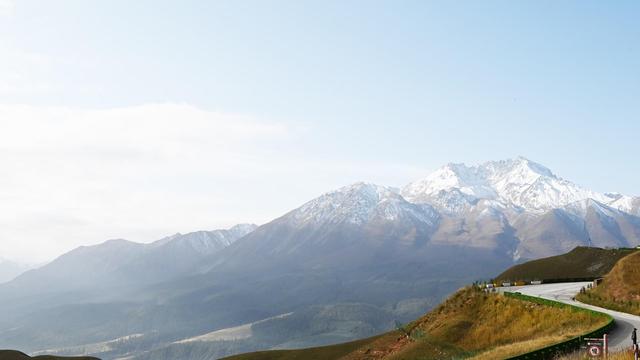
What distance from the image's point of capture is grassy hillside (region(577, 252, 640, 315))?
182 feet

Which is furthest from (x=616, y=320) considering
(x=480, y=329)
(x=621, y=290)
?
(x=621, y=290)

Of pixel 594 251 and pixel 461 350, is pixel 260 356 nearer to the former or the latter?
pixel 461 350

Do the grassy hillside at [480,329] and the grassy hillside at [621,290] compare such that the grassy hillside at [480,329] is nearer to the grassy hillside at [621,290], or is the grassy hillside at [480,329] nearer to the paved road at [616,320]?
the paved road at [616,320]

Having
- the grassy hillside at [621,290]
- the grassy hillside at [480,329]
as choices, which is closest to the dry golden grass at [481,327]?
the grassy hillside at [480,329]

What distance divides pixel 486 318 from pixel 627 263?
15.4 m

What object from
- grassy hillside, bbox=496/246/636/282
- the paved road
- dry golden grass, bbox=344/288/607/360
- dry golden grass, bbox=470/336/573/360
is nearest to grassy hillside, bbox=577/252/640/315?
the paved road

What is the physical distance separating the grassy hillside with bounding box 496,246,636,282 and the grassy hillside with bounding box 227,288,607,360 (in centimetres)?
4418

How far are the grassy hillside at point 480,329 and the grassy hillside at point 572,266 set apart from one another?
44178 millimetres

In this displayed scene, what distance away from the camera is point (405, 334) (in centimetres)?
6706

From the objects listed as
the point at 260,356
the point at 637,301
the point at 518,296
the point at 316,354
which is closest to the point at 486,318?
the point at 518,296

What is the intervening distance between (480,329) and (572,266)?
70.1m

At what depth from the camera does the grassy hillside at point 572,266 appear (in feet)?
355

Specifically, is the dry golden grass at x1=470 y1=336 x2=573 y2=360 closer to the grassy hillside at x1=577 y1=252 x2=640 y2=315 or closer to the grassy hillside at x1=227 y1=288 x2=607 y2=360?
the grassy hillside at x1=227 y1=288 x2=607 y2=360

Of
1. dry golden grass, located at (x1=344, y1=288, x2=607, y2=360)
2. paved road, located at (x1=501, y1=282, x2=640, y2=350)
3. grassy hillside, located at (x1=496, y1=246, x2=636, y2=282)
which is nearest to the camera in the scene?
paved road, located at (x1=501, y1=282, x2=640, y2=350)
